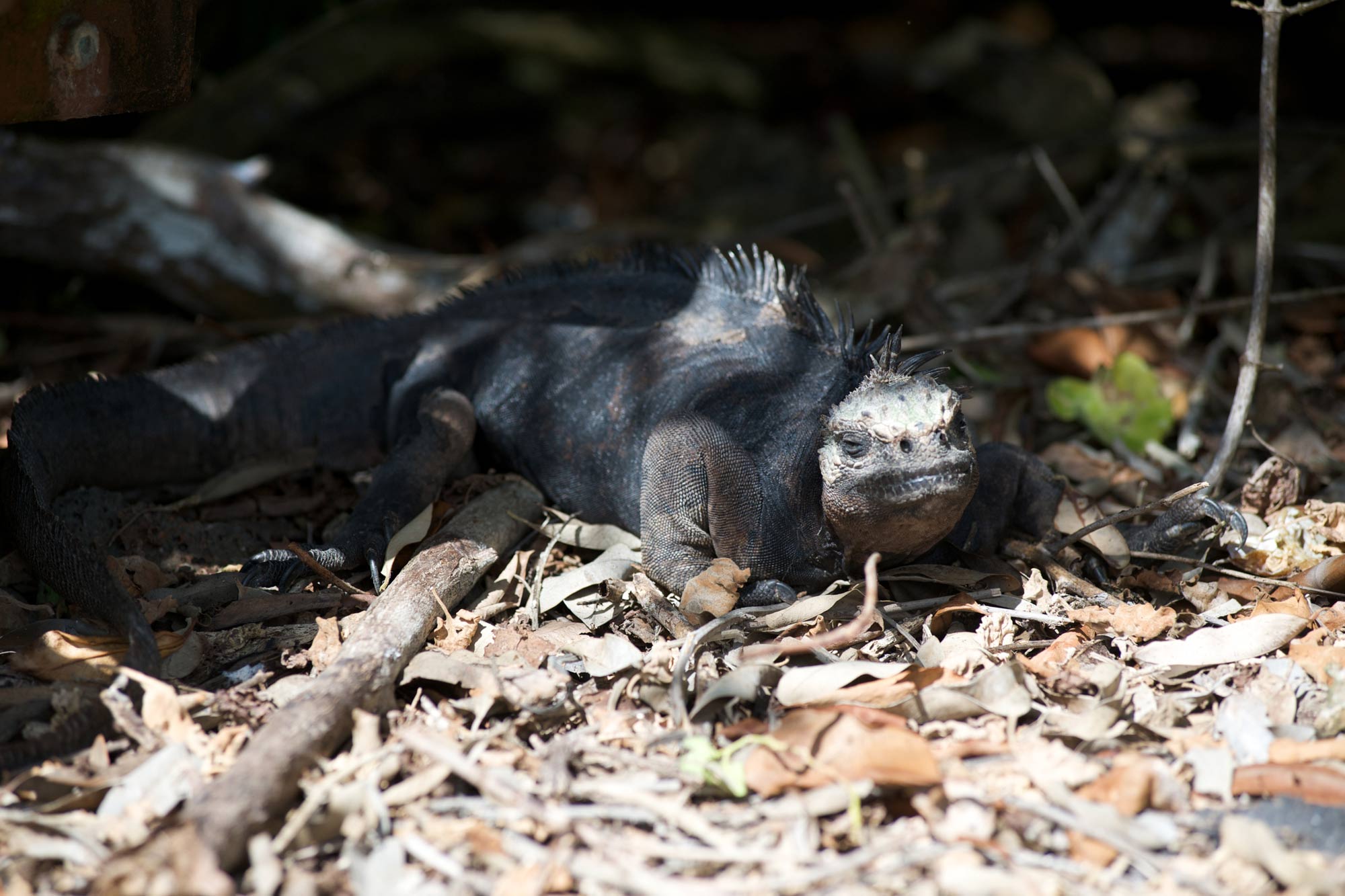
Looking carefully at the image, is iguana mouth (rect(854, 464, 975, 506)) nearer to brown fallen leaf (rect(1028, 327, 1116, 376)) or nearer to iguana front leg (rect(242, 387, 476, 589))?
iguana front leg (rect(242, 387, 476, 589))

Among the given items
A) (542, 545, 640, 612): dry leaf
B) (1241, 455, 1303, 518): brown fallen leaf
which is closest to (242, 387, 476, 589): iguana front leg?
(542, 545, 640, 612): dry leaf

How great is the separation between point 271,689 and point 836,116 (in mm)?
6390

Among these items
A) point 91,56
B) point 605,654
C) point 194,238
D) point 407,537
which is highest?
point 91,56

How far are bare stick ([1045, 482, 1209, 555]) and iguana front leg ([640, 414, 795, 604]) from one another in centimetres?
94

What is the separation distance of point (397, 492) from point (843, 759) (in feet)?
6.81

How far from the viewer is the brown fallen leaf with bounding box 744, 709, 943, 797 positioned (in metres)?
2.68

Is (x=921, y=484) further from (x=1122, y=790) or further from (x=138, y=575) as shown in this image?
(x=138, y=575)

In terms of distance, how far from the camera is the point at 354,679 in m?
2.98

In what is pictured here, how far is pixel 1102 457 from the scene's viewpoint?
4.70 metres

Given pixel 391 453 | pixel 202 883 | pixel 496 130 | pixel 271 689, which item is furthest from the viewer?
pixel 496 130

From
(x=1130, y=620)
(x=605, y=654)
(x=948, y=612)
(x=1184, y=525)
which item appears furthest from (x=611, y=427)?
(x=1184, y=525)

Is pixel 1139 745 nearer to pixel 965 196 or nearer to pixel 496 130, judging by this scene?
pixel 965 196

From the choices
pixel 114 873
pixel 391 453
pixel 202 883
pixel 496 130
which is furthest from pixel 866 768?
pixel 496 130

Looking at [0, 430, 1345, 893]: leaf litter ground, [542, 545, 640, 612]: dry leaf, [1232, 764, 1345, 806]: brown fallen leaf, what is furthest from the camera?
[542, 545, 640, 612]: dry leaf
